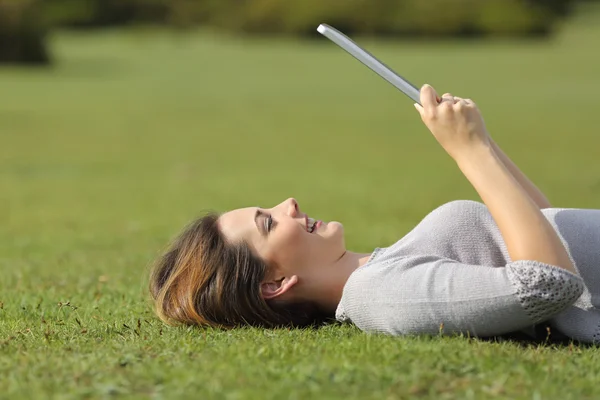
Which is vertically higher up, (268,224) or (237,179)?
(268,224)

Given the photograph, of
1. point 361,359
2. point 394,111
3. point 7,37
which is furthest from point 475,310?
point 7,37

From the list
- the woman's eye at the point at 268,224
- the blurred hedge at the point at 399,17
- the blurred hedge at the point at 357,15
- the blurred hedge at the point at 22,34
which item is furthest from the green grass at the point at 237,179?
the blurred hedge at the point at 357,15

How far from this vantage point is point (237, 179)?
14.5m

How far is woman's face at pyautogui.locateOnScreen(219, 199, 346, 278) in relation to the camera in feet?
13.7

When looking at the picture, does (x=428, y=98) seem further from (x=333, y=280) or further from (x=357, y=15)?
(x=357, y=15)

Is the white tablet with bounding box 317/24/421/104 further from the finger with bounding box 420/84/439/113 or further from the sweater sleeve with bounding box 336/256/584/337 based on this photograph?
the sweater sleeve with bounding box 336/256/584/337

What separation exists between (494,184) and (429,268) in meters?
0.40

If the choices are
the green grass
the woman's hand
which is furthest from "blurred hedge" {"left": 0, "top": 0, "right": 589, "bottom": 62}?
the woman's hand

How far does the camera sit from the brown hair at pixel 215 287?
13.8ft

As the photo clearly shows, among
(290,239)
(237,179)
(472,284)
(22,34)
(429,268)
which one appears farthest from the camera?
(22,34)

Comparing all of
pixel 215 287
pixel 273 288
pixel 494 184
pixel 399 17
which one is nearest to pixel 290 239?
pixel 273 288

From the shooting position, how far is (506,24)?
4078cm

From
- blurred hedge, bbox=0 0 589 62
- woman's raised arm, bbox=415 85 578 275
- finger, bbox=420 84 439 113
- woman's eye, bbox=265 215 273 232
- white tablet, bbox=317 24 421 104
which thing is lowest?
woman's eye, bbox=265 215 273 232

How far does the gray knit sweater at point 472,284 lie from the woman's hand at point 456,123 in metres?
0.40
